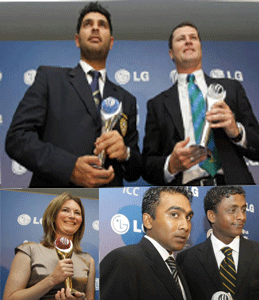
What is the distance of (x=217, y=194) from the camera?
224 cm

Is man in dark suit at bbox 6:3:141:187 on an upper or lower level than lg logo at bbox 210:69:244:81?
lower

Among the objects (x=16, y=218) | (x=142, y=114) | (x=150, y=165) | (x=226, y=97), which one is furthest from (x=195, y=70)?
(x=16, y=218)

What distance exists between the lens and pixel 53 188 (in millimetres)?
2223

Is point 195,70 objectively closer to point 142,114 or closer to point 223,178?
point 142,114

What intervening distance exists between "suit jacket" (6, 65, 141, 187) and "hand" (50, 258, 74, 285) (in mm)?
413

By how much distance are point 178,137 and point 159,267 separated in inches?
30.7

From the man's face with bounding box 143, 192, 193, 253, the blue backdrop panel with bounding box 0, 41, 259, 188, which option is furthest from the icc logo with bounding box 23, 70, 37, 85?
the man's face with bounding box 143, 192, 193, 253

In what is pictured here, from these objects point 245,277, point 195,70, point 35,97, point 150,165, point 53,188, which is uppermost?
point 195,70

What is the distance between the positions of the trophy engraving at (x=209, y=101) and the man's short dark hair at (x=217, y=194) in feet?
0.92

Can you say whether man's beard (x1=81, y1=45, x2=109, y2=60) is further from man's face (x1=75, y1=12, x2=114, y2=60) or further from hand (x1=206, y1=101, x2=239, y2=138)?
hand (x1=206, y1=101, x2=239, y2=138)

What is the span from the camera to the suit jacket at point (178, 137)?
2.52 m

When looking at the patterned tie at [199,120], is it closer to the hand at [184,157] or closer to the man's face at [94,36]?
the hand at [184,157]

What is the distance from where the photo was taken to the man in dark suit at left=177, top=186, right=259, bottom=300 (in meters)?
2.14

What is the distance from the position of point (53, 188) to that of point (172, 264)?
68 centimetres
